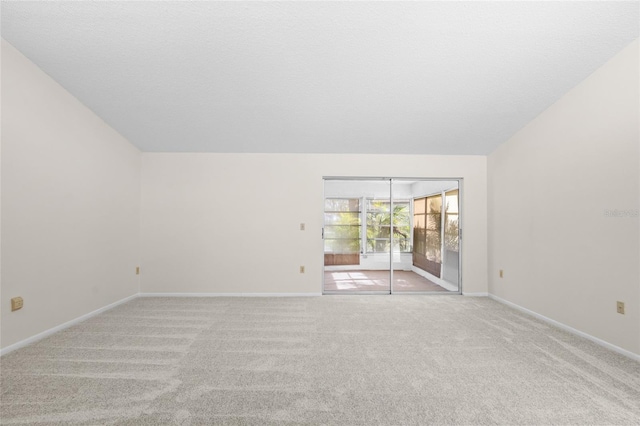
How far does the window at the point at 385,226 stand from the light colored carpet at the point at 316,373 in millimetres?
1800

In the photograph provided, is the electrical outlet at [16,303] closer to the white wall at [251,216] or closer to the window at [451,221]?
the white wall at [251,216]

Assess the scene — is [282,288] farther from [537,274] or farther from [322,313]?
[537,274]

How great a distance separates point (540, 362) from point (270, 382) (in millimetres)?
2309

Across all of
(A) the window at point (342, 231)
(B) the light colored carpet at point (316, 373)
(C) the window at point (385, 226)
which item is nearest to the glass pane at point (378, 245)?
(C) the window at point (385, 226)

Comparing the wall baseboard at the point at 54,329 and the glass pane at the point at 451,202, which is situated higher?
the glass pane at the point at 451,202

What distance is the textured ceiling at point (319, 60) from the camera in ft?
7.41

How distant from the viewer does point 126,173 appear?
434 centimetres

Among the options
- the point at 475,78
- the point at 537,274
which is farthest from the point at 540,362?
the point at 475,78

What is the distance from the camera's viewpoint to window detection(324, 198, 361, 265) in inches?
201

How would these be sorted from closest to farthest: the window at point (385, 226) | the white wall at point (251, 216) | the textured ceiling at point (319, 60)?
1. the textured ceiling at point (319, 60)
2. the white wall at point (251, 216)
3. the window at point (385, 226)

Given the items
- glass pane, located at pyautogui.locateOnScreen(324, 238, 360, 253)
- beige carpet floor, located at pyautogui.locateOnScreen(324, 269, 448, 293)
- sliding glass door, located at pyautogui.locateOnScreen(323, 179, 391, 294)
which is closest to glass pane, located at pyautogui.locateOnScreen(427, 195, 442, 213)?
sliding glass door, located at pyautogui.locateOnScreen(323, 179, 391, 294)

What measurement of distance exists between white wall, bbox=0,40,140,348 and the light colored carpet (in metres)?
0.41

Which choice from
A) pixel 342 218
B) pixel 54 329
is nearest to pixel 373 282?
pixel 342 218

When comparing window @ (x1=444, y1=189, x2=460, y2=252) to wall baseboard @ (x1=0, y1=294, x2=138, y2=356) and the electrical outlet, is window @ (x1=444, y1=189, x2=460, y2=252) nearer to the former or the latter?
wall baseboard @ (x1=0, y1=294, x2=138, y2=356)
